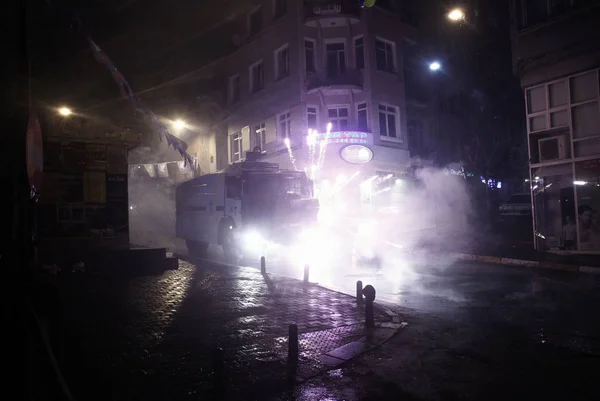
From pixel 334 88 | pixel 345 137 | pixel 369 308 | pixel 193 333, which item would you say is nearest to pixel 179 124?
pixel 334 88

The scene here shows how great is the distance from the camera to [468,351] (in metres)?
6.15

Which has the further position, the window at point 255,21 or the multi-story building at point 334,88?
the window at point 255,21

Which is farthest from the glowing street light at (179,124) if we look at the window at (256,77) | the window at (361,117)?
the window at (361,117)

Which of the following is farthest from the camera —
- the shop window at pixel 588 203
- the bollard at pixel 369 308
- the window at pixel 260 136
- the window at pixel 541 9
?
the window at pixel 260 136

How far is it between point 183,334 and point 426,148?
26.5 meters

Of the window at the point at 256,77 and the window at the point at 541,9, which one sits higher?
the window at the point at 256,77

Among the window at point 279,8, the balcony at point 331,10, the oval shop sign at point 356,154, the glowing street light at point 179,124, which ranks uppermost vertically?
the window at point 279,8

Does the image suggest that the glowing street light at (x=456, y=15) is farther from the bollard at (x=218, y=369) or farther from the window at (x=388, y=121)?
the bollard at (x=218, y=369)

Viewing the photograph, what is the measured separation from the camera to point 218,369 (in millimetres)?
4625

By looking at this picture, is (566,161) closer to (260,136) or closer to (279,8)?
(260,136)

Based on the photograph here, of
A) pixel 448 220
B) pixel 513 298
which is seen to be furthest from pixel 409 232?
pixel 513 298

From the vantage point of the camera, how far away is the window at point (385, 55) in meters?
26.7

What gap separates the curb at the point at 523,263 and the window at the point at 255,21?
21.2 m

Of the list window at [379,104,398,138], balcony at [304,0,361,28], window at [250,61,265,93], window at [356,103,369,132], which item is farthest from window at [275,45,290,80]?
window at [379,104,398,138]
